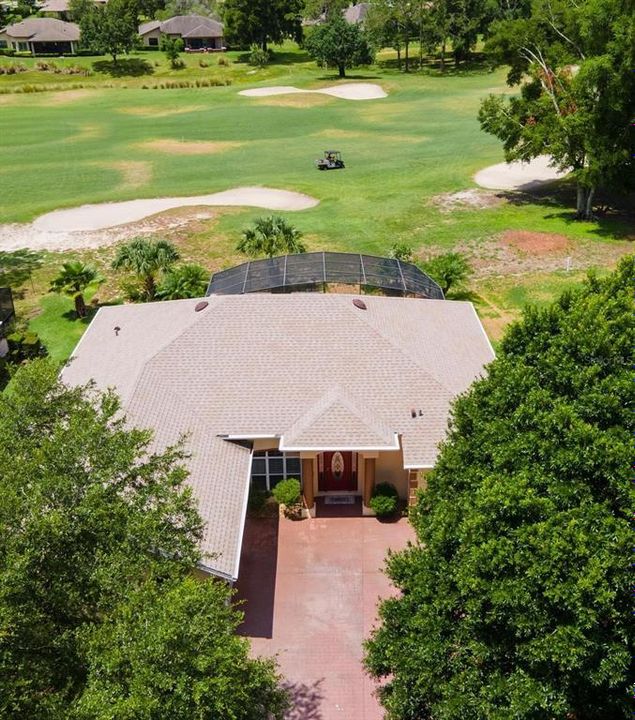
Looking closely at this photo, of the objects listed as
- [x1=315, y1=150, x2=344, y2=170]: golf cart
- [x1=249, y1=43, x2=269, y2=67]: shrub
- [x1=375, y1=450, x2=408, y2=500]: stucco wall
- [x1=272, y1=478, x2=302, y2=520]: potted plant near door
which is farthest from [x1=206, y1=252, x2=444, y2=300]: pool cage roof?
[x1=249, y1=43, x2=269, y2=67]: shrub

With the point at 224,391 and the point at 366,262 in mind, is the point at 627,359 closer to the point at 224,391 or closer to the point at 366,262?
the point at 224,391

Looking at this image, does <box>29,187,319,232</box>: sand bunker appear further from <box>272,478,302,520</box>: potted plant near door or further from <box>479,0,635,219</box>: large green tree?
<box>272,478,302,520</box>: potted plant near door

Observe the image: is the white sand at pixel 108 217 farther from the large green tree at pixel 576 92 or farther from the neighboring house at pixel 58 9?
the neighboring house at pixel 58 9

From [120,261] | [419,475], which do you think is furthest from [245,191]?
[419,475]

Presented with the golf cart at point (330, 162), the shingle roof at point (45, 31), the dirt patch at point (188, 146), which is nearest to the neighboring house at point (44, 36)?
the shingle roof at point (45, 31)

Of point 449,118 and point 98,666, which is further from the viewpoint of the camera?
point 449,118
